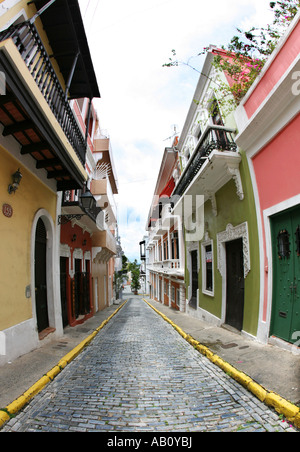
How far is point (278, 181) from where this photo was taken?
4859mm

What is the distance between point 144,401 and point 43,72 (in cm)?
571

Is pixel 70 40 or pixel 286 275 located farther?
pixel 70 40

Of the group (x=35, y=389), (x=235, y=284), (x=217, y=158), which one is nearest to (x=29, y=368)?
A: (x=35, y=389)

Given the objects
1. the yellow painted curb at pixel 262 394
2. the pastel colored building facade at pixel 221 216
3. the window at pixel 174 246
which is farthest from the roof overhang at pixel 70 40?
the window at pixel 174 246

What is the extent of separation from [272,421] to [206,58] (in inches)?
356

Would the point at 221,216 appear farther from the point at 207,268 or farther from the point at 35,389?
the point at 35,389

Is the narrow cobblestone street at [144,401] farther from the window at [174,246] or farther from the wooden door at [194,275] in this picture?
Answer: the window at [174,246]

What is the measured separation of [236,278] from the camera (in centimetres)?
684

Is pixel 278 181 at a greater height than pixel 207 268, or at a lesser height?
greater

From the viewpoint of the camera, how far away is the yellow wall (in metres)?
4.56

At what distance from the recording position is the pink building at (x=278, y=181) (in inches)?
170

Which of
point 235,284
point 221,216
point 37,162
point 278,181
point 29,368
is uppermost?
point 37,162

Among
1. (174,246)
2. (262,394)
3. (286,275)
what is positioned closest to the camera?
(262,394)

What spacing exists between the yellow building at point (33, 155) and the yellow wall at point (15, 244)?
0.06 feet
